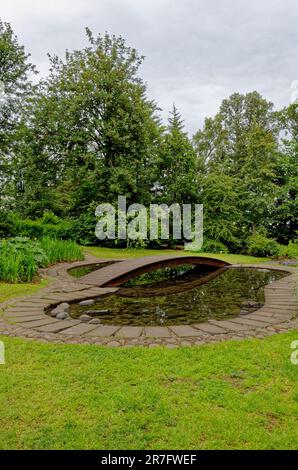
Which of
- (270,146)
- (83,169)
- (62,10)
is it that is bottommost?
(83,169)

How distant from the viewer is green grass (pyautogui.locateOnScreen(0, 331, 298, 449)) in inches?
72.1

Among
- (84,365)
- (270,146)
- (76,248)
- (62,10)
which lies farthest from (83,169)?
(84,365)

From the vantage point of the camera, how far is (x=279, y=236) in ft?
59.1

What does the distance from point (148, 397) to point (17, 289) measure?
14.2ft

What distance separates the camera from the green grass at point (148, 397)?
1.83 metres

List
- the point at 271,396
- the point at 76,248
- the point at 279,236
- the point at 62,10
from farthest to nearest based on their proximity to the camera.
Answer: the point at 279,236, the point at 76,248, the point at 62,10, the point at 271,396

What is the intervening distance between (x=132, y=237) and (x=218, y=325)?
32.6 ft

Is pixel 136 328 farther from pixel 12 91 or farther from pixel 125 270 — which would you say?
pixel 12 91

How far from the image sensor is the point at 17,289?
5754 mm

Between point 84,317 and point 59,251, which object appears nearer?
point 84,317

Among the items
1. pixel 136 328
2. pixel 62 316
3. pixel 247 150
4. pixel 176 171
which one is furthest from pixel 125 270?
pixel 247 150

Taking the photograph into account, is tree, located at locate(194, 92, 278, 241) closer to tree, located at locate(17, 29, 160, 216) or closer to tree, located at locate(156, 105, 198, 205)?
tree, located at locate(156, 105, 198, 205)
